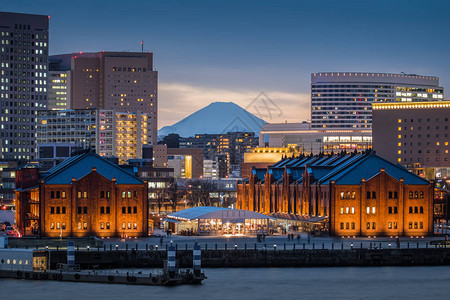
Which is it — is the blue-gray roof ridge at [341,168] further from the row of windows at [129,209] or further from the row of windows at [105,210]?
the row of windows at [105,210]

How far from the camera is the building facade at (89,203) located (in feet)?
434

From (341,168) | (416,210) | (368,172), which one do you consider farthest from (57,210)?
(416,210)

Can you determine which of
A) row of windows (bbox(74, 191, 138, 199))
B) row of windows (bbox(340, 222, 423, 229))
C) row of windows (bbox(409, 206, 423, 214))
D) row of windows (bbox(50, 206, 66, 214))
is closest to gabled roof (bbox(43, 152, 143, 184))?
row of windows (bbox(74, 191, 138, 199))

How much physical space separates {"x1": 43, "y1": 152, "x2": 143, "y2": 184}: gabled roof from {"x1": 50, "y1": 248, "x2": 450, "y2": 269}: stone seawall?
838 inches

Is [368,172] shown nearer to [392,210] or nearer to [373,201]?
[373,201]

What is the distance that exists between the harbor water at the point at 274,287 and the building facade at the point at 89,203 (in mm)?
24201

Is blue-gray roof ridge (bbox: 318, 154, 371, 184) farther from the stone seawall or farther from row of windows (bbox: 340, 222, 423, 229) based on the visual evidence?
the stone seawall

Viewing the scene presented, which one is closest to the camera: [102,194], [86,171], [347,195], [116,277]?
[116,277]

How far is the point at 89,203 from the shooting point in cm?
13338

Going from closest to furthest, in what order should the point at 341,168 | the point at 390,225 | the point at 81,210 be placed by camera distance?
the point at 81,210
the point at 390,225
the point at 341,168

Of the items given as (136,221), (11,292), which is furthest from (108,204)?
(11,292)

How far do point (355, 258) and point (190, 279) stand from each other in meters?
23.8

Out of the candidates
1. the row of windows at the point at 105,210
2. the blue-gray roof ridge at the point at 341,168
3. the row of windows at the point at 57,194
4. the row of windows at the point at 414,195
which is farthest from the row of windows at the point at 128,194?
the row of windows at the point at 414,195

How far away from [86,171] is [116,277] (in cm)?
3380
